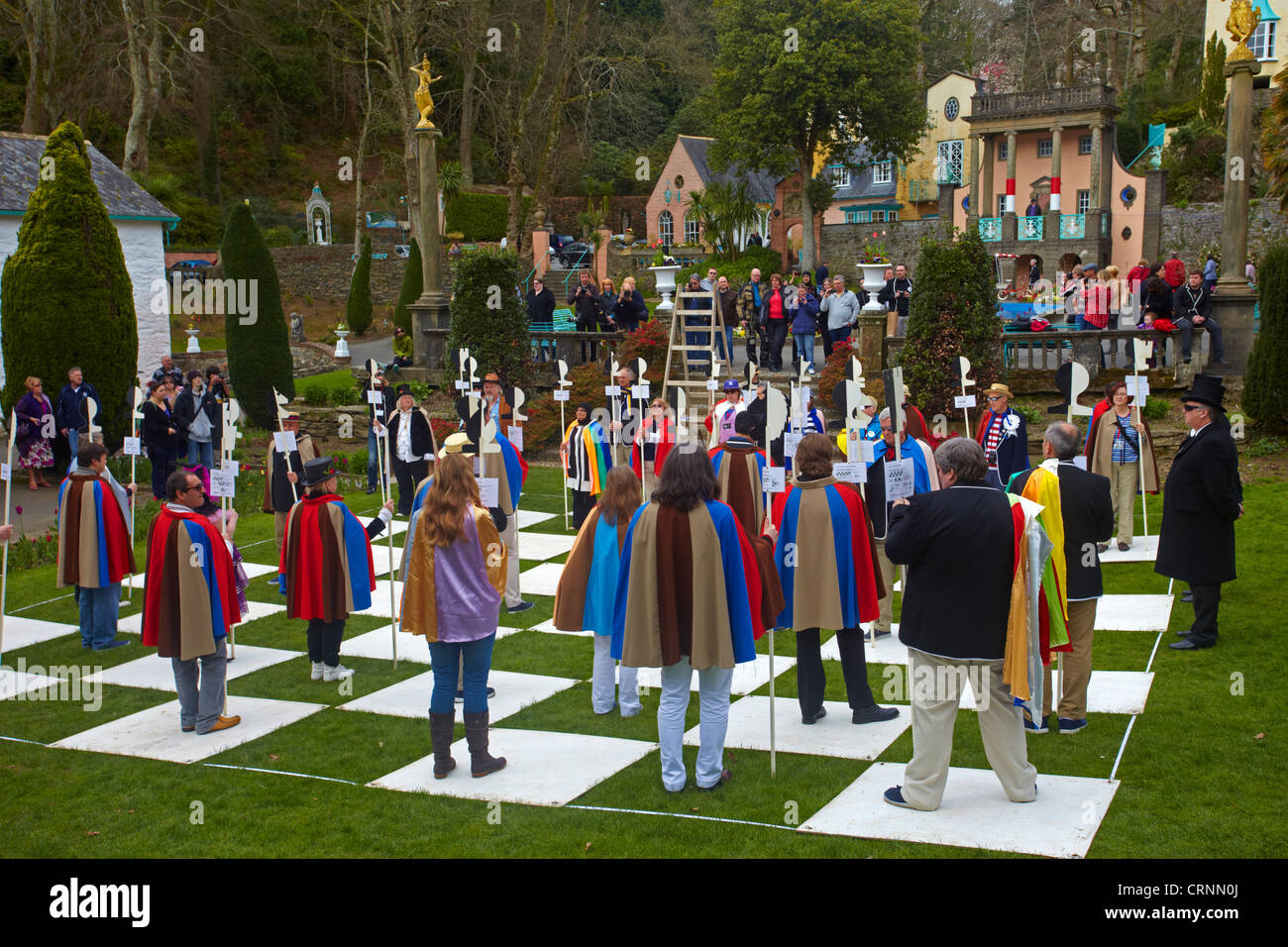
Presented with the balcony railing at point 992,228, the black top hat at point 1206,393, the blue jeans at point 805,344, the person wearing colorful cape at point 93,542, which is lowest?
the person wearing colorful cape at point 93,542

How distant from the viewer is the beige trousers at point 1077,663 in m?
7.02

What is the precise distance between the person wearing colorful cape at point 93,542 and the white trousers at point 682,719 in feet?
19.4

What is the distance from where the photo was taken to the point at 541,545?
44.1 ft

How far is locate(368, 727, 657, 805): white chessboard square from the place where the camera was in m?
6.54

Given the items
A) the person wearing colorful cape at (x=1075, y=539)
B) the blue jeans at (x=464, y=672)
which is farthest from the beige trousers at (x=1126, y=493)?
the blue jeans at (x=464, y=672)

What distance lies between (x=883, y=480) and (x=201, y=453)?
11.3 metres

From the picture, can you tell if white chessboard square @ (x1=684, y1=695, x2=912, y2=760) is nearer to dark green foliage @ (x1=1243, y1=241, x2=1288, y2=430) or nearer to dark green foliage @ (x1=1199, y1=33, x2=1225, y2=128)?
dark green foliage @ (x1=1243, y1=241, x2=1288, y2=430)

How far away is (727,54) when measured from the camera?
138 ft

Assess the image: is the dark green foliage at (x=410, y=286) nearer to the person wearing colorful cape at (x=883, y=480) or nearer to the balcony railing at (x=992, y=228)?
the person wearing colorful cape at (x=883, y=480)

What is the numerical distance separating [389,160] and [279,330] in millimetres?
27070

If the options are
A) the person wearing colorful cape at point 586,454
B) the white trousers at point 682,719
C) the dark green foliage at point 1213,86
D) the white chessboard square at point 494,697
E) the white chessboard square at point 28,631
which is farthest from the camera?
the dark green foliage at point 1213,86

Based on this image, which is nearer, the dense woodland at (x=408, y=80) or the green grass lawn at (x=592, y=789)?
the green grass lawn at (x=592, y=789)

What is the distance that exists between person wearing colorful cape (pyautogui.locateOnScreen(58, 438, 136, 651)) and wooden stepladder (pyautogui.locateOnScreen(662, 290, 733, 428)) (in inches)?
382
